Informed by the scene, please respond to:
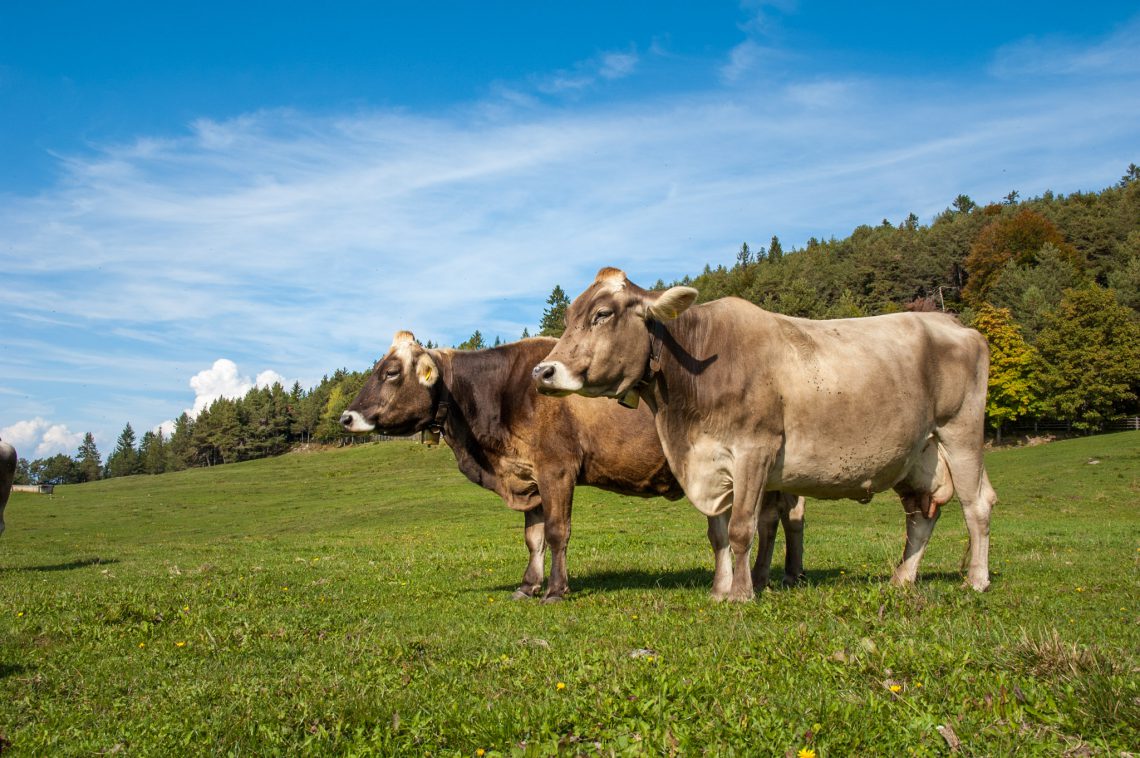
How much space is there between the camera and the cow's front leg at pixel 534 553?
11047mm

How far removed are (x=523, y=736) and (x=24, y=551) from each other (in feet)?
83.9

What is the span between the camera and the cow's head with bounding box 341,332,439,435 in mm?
11414

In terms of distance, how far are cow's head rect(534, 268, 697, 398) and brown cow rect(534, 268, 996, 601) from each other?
13 millimetres

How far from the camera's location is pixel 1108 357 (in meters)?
65.8

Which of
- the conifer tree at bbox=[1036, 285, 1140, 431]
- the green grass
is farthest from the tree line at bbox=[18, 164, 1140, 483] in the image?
the green grass

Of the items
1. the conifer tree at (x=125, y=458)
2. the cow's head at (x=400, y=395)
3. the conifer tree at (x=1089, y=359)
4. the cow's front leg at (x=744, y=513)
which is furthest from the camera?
the conifer tree at (x=125, y=458)

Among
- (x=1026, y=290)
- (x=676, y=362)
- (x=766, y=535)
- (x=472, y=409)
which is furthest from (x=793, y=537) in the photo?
(x=1026, y=290)

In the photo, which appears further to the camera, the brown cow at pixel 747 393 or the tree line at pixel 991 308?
the tree line at pixel 991 308

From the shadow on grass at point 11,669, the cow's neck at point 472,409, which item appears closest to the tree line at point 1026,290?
the cow's neck at point 472,409

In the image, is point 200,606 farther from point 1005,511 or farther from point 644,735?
point 1005,511

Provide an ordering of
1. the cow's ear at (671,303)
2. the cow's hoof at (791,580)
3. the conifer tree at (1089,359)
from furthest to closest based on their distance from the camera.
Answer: the conifer tree at (1089,359), the cow's hoof at (791,580), the cow's ear at (671,303)

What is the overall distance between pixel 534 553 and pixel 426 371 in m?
2.84

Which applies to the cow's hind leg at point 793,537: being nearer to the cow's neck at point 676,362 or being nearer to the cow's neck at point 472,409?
the cow's neck at point 676,362

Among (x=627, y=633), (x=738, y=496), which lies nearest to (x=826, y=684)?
(x=627, y=633)
